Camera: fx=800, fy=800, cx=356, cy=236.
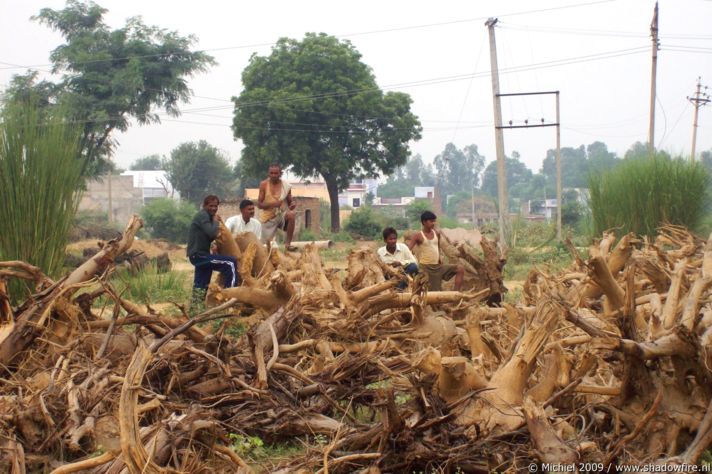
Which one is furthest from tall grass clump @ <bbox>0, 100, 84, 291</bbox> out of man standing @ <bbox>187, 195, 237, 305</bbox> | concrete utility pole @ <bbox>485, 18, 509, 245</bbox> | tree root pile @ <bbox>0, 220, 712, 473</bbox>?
concrete utility pole @ <bbox>485, 18, 509, 245</bbox>

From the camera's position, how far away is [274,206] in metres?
8.90

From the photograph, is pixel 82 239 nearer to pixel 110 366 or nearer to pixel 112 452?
pixel 110 366

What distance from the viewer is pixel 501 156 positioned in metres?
20.2

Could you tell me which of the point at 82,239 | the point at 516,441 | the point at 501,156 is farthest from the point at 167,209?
the point at 516,441

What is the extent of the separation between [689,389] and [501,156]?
16910 millimetres

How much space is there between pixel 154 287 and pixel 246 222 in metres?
2.00

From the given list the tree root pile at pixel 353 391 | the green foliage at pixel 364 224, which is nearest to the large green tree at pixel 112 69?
the green foliage at pixel 364 224

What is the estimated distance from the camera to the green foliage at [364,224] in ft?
109

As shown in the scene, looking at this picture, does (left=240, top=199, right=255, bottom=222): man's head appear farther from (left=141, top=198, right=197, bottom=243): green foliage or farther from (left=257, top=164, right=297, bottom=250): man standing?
(left=141, top=198, right=197, bottom=243): green foliage

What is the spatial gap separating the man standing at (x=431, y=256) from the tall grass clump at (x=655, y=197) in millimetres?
7183

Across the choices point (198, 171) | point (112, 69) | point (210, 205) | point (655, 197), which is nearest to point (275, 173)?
point (210, 205)

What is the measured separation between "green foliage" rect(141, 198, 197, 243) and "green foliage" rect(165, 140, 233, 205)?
1588cm

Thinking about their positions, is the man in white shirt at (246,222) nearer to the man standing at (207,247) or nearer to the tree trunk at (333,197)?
the man standing at (207,247)

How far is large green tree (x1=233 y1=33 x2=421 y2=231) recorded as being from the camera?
32.5 m
